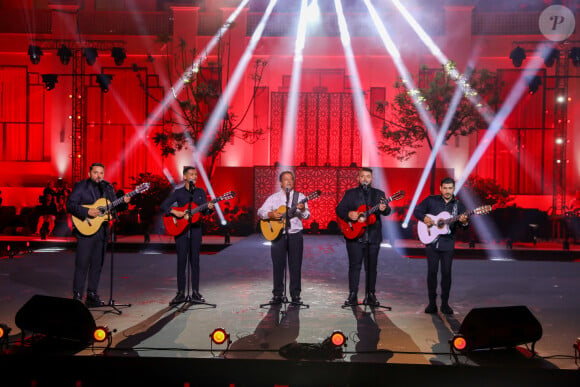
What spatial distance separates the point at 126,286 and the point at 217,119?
11336 millimetres

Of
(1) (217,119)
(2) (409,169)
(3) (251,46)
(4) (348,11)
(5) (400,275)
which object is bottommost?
(5) (400,275)

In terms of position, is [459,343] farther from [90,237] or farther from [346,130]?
[346,130]

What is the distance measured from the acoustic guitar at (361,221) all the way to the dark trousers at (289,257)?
640mm

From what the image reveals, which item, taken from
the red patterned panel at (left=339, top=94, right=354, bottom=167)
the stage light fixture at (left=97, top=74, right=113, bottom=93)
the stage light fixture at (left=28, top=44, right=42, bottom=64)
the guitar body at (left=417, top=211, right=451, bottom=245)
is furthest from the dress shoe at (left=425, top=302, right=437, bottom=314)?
the stage light fixture at (left=28, top=44, right=42, bottom=64)

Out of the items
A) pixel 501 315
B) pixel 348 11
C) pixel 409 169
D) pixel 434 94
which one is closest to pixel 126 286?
pixel 501 315

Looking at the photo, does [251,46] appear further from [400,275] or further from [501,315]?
[501,315]

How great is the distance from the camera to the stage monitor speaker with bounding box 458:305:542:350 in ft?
16.0

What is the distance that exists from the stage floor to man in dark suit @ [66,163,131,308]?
0.40 metres

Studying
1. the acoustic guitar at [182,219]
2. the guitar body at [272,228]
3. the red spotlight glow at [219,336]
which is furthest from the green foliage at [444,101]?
the red spotlight glow at [219,336]

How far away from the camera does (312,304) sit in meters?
7.50

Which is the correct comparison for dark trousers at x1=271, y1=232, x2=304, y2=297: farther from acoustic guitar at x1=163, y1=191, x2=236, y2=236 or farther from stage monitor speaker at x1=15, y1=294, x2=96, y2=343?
stage monitor speaker at x1=15, y1=294, x2=96, y2=343

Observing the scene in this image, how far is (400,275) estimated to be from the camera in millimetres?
10266

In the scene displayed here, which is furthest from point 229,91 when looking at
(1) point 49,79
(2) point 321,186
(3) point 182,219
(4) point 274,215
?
(4) point 274,215

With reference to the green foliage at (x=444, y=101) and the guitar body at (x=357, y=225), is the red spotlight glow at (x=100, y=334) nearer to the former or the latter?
the guitar body at (x=357, y=225)
